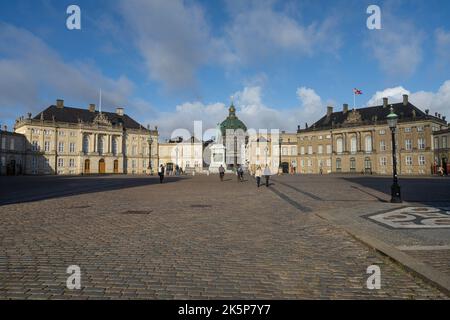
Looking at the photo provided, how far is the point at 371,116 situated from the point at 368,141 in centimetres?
624

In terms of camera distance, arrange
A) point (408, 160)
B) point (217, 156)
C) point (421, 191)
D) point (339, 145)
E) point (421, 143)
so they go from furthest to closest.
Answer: point (339, 145) → point (408, 160) → point (421, 143) → point (217, 156) → point (421, 191)

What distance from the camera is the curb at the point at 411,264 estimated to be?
3.87 metres

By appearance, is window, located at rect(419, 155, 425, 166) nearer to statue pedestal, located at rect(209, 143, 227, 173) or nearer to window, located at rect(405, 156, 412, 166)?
window, located at rect(405, 156, 412, 166)

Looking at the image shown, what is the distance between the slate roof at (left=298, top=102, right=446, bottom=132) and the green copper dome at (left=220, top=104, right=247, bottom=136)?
58.5ft

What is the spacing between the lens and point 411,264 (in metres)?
4.58

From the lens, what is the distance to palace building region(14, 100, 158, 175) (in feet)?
213

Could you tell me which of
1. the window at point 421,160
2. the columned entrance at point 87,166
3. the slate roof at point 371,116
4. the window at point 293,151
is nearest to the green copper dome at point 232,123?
the window at point 293,151

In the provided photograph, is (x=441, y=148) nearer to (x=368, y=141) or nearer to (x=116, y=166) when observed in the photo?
(x=368, y=141)

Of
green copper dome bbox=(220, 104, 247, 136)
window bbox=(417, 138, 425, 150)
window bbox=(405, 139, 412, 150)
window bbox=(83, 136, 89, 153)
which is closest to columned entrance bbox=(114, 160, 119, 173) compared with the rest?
window bbox=(83, 136, 89, 153)

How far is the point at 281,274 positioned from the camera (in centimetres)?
442

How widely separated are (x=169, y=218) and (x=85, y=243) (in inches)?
125

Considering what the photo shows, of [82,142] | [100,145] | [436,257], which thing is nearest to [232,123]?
[100,145]
